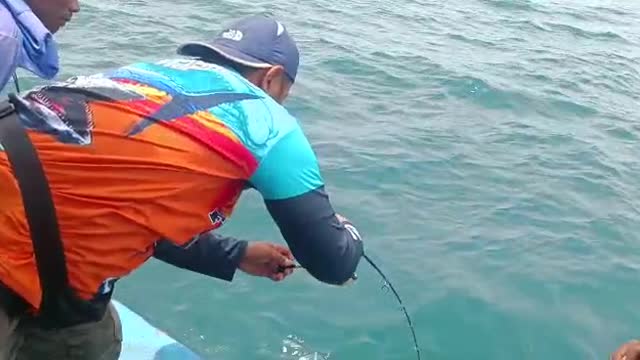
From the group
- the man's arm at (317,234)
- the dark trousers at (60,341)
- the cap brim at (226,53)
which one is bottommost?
the dark trousers at (60,341)

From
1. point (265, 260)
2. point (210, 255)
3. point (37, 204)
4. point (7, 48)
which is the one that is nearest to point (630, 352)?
point (265, 260)

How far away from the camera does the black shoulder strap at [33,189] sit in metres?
2.23

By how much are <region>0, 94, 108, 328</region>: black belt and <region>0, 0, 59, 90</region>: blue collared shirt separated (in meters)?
0.39

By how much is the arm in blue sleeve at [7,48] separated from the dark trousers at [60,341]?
0.76 meters

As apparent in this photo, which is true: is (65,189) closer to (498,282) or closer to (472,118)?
(498,282)

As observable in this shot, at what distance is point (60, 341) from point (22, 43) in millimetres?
1005

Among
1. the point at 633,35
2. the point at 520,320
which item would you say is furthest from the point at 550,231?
the point at 633,35

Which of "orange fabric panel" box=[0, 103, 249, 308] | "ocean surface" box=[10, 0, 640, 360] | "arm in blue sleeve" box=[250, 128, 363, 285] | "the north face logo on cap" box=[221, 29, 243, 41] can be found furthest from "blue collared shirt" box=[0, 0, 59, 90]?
"ocean surface" box=[10, 0, 640, 360]

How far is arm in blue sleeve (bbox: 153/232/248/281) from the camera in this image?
3.01m

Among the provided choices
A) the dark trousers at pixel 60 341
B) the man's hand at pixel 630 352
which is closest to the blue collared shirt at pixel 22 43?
the dark trousers at pixel 60 341

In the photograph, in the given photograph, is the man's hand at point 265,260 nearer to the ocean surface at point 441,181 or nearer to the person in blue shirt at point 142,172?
the person in blue shirt at point 142,172

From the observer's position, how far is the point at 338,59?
31.8 ft

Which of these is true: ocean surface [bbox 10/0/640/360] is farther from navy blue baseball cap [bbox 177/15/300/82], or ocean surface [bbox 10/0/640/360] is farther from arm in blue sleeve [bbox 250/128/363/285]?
navy blue baseball cap [bbox 177/15/300/82]

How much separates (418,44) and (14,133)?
8770mm
